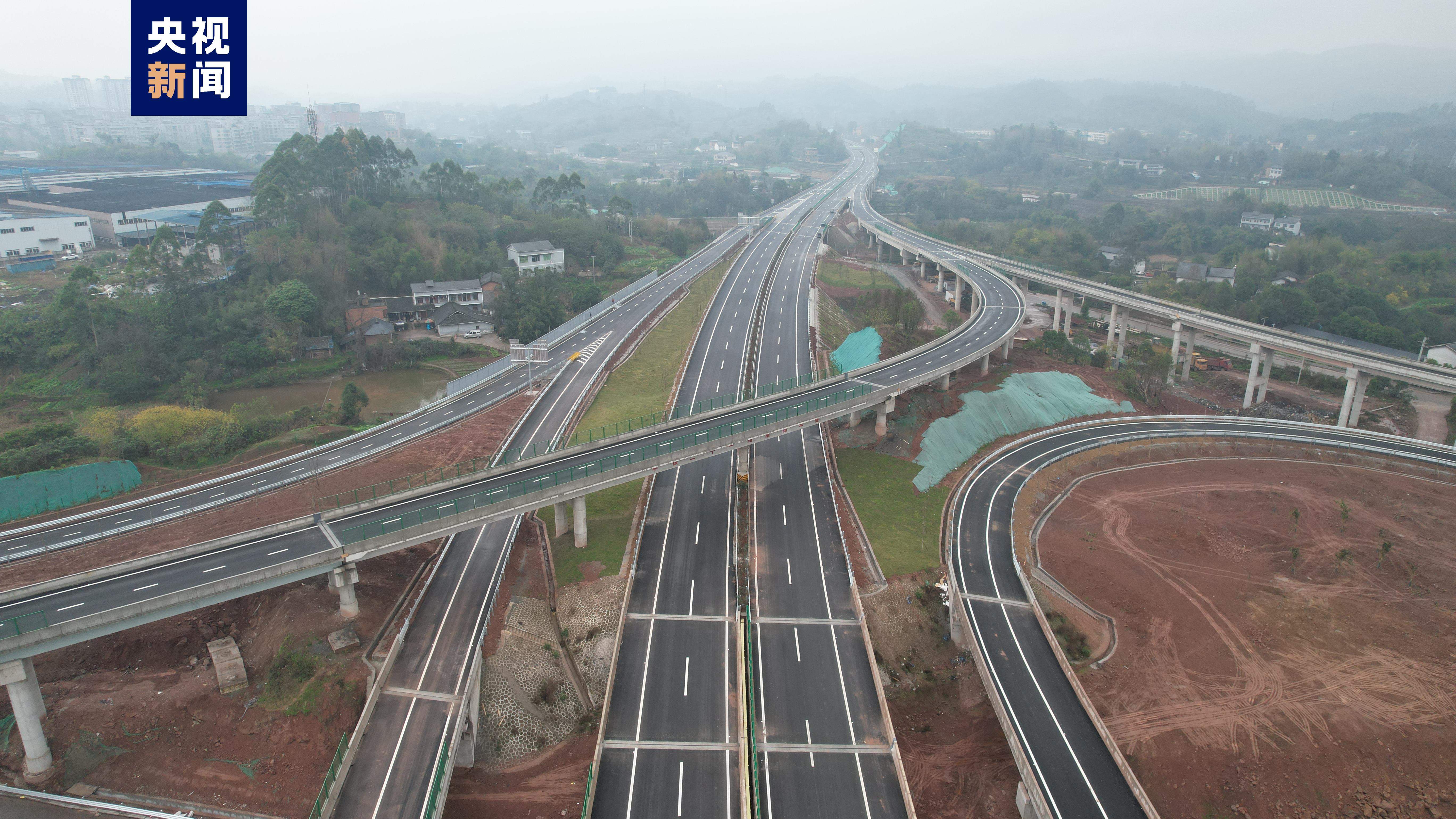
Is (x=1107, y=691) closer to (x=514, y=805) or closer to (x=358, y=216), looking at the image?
(x=514, y=805)

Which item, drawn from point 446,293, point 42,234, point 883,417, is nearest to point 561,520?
point 883,417

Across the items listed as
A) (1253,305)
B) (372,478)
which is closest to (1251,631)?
(372,478)

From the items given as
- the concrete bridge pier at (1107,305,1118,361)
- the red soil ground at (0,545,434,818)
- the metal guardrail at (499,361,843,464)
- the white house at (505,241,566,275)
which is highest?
the white house at (505,241,566,275)

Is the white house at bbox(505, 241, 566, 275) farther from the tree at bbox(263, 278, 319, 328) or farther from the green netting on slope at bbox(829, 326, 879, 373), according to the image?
the green netting on slope at bbox(829, 326, 879, 373)

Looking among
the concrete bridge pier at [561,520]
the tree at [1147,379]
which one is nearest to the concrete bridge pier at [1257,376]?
the tree at [1147,379]

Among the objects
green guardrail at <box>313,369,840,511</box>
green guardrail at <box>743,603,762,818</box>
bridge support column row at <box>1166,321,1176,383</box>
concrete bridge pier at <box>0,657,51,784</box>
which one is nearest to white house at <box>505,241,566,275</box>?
green guardrail at <box>313,369,840,511</box>

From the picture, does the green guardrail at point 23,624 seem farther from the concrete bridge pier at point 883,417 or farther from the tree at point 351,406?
the concrete bridge pier at point 883,417

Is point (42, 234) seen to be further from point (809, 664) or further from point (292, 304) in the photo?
point (809, 664)

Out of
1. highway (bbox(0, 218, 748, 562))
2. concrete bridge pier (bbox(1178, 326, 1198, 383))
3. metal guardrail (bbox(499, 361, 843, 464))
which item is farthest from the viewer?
concrete bridge pier (bbox(1178, 326, 1198, 383))
